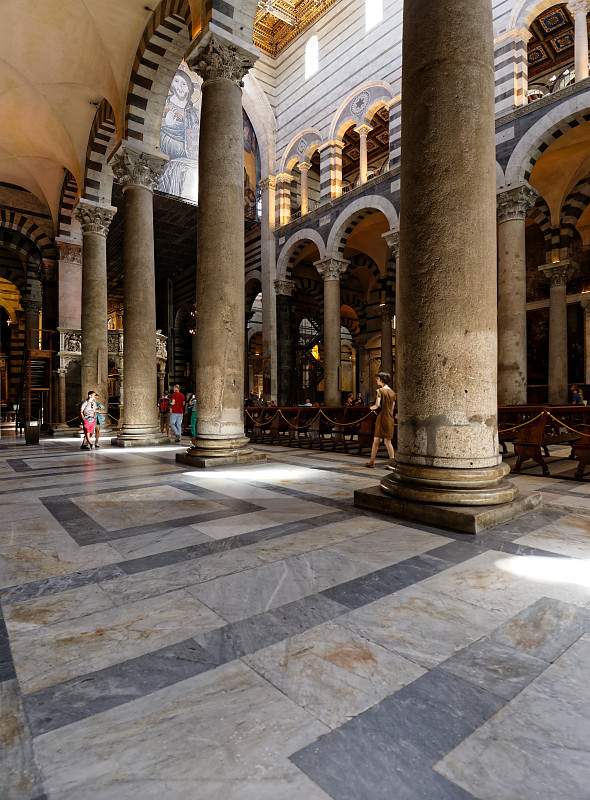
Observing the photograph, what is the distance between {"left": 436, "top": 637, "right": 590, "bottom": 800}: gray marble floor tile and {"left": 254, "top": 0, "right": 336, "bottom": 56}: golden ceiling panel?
2258cm

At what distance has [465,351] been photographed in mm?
3707

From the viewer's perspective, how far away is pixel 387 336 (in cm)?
2181

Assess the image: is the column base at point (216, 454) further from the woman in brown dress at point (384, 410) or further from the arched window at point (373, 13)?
the arched window at point (373, 13)

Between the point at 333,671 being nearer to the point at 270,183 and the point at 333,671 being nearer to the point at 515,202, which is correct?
the point at 515,202

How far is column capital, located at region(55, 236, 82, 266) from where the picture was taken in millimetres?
17188

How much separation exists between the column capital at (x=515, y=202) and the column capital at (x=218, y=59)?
317 inches

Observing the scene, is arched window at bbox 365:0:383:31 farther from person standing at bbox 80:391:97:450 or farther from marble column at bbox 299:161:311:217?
person standing at bbox 80:391:97:450

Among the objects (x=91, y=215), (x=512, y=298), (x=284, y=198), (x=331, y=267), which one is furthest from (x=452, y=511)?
(x=284, y=198)

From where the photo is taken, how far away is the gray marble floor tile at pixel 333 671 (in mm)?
1536

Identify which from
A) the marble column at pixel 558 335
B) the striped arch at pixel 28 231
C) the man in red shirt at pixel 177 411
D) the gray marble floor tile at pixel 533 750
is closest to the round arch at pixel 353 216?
the marble column at pixel 558 335

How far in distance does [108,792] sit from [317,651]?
899 millimetres

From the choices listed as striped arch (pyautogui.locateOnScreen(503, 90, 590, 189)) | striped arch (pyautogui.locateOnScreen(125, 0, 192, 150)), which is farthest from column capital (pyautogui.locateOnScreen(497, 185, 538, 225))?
striped arch (pyautogui.locateOnScreen(125, 0, 192, 150))

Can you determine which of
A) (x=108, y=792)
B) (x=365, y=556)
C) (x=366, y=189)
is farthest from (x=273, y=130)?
(x=108, y=792)

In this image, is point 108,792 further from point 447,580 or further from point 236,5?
point 236,5
